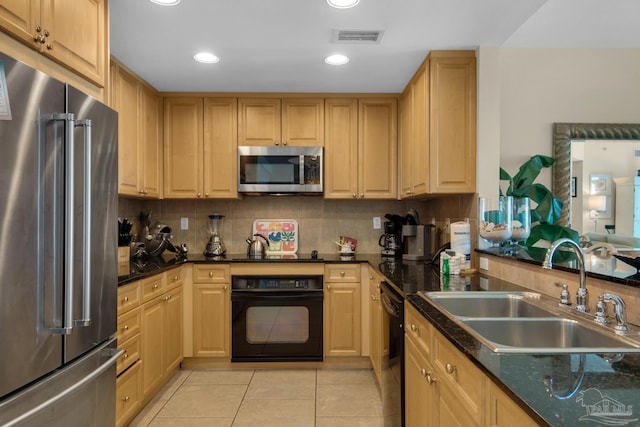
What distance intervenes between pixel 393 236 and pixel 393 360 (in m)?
1.63

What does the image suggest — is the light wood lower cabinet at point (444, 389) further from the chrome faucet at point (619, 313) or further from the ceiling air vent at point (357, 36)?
the ceiling air vent at point (357, 36)

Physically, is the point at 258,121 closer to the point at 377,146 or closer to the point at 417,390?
the point at 377,146

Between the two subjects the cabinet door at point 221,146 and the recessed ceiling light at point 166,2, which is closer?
the recessed ceiling light at point 166,2

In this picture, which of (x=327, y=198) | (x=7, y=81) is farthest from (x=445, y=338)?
(x=327, y=198)

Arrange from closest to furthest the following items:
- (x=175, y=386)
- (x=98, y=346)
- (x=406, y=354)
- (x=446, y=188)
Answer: (x=98, y=346) < (x=406, y=354) < (x=446, y=188) < (x=175, y=386)

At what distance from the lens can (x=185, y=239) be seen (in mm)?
3756

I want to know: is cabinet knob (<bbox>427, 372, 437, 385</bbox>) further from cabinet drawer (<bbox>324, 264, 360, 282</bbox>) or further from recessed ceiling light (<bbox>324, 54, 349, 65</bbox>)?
recessed ceiling light (<bbox>324, 54, 349, 65</bbox>)

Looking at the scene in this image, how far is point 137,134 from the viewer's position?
3051mm

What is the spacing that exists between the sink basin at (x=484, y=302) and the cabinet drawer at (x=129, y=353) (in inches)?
68.2

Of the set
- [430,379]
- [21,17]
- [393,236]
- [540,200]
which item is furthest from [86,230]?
[540,200]

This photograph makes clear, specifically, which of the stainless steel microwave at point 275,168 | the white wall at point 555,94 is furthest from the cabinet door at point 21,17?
the white wall at point 555,94

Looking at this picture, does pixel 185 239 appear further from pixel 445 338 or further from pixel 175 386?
pixel 445 338

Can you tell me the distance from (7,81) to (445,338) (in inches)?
63.1

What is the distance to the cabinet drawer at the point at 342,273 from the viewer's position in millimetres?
3244
